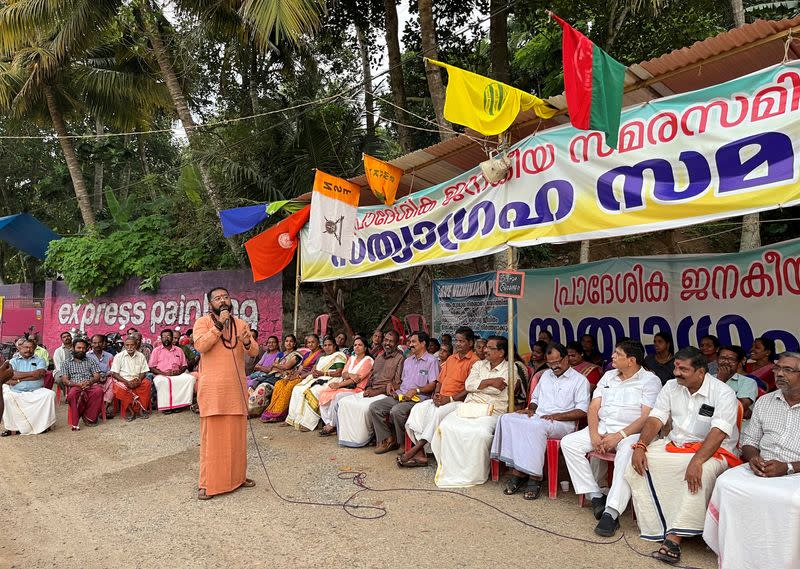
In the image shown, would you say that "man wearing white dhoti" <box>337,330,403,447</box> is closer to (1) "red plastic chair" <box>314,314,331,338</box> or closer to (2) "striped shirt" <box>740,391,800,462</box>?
(1) "red plastic chair" <box>314,314,331,338</box>

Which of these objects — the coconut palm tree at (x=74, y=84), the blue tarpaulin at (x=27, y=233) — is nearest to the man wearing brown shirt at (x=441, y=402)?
the coconut palm tree at (x=74, y=84)

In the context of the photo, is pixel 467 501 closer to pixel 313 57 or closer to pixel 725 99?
pixel 725 99

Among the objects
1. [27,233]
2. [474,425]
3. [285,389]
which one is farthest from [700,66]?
[27,233]

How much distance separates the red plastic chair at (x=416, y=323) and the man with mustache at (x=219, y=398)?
4681mm

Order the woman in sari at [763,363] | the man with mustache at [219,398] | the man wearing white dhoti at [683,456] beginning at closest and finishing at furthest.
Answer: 1. the man wearing white dhoti at [683,456]
2. the man with mustache at [219,398]
3. the woman in sari at [763,363]

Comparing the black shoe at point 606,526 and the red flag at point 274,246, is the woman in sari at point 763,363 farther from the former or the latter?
the red flag at point 274,246

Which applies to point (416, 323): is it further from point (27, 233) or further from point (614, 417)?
point (27, 233)

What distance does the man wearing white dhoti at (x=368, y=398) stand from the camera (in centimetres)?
640

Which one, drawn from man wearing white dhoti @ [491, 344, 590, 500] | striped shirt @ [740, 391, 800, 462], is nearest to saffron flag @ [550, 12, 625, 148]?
man wearing white dhoti @ [491, 344, 590, 500]

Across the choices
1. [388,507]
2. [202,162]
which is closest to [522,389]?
[388,507]

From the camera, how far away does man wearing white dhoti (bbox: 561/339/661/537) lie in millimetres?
4199

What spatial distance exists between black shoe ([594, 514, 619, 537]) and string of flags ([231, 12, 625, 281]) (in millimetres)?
2733

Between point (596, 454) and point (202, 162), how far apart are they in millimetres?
9009

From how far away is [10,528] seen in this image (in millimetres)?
4281
